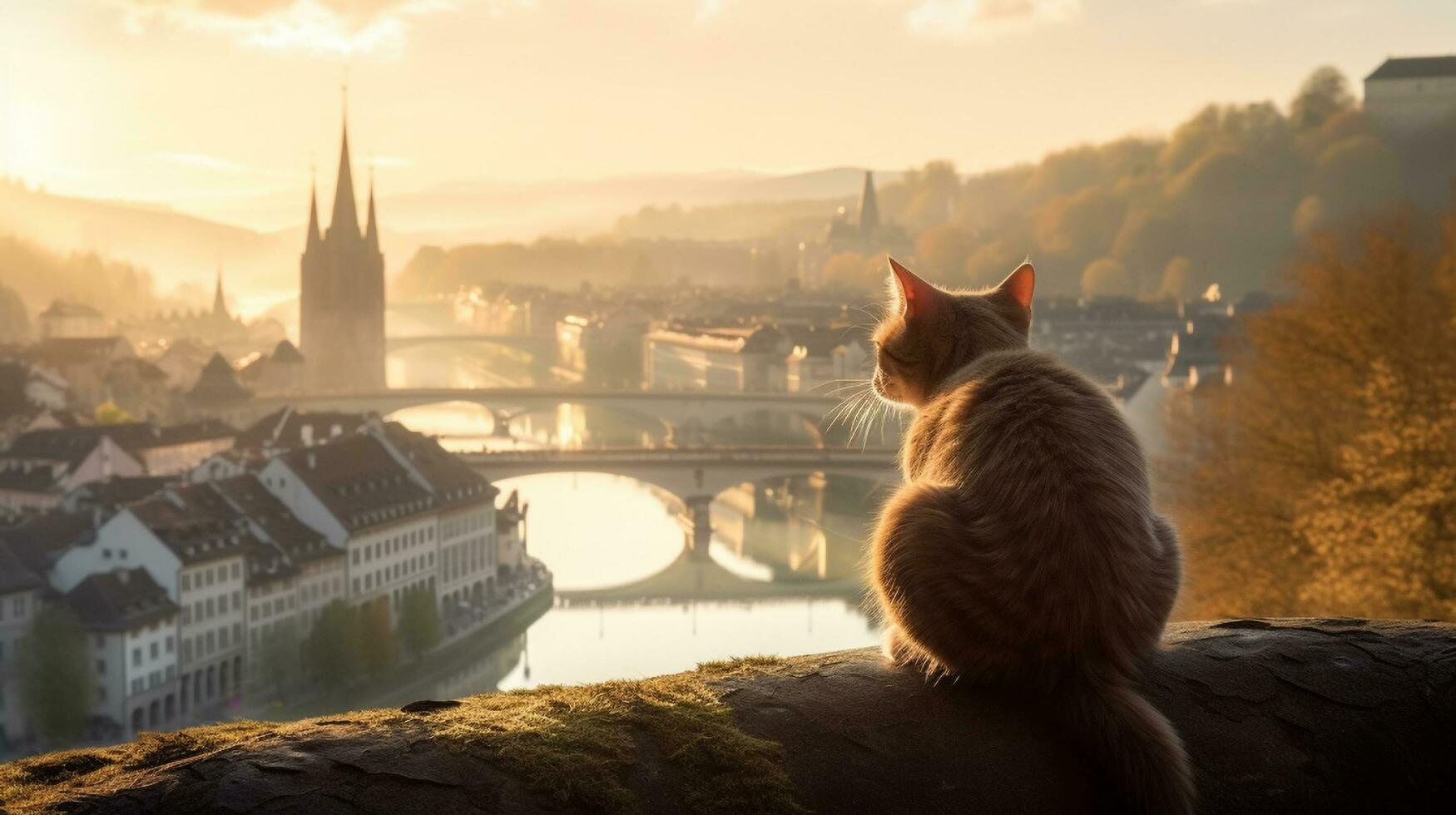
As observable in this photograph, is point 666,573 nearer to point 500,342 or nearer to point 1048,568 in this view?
point 1048,568

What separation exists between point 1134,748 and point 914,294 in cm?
47

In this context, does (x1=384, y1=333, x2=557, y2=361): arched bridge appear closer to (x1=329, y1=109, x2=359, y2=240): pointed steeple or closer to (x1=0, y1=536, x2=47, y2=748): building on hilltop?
(x1=329, y1=109, x2=359, y2=240): pointed steeple

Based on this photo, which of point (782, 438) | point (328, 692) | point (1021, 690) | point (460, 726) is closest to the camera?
point (460, 726)

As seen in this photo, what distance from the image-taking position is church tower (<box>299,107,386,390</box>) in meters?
25.1

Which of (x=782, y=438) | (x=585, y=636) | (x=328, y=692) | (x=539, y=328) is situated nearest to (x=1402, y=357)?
(x=585, y=636)

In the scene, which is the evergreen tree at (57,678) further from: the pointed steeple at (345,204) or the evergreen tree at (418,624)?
the pointed steeple at (345,204)

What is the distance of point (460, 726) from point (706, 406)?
18.1m

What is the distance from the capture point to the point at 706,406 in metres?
18.9

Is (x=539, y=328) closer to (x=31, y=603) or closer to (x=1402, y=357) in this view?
(x=31, y=603)

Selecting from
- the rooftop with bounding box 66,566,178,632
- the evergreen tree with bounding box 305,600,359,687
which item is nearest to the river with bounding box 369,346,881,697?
the evergreen tree with bounding box 305,600,359,687

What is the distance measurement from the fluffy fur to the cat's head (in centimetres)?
17

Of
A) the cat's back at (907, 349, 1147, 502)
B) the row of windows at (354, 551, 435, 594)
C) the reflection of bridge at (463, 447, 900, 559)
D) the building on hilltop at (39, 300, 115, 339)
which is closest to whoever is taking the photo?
the cat's back at (907, 349, 1147, 502)

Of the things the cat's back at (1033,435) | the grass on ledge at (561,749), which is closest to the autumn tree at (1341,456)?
the cat's back at (1033,435)

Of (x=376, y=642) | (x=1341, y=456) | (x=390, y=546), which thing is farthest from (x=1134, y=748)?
(x=390, y=546)
